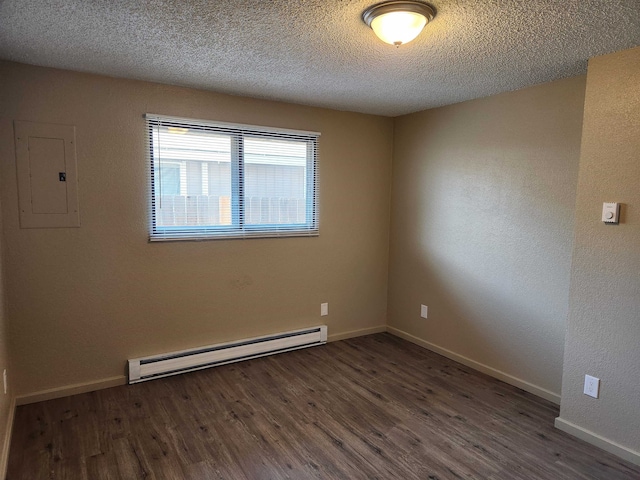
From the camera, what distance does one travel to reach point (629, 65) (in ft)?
7.23

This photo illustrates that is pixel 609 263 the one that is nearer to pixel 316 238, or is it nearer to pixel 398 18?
Answer: pixel 398 18

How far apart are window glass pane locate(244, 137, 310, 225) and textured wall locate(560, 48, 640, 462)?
7.45 feet

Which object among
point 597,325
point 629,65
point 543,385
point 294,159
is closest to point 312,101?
point 294,159

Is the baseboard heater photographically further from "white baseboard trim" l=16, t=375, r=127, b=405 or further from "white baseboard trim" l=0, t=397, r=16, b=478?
"white baseboard trim" l=0, t=397, r=16, b=478

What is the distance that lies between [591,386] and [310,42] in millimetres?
2615

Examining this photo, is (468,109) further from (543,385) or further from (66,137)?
(66,137)

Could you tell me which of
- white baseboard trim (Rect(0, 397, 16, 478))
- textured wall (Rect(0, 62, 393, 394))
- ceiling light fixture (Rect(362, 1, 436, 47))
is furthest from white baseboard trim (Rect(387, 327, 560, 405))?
white baseboard trim (Rect(0, 397, 16, 478))

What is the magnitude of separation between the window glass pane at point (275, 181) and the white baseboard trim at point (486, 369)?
1674 millimetres

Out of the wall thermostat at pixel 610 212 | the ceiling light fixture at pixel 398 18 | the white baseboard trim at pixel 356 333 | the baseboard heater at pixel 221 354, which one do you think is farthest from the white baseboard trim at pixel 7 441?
the wall thermostat at pixel 610 212

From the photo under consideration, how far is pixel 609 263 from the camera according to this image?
2.33 meters

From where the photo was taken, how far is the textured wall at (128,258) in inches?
108

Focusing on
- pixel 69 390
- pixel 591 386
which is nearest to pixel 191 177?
pixel 69 390

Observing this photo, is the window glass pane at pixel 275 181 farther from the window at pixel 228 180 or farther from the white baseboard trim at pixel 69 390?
the white baseboard trim at pixel 69 390

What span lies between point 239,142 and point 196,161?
41cm
